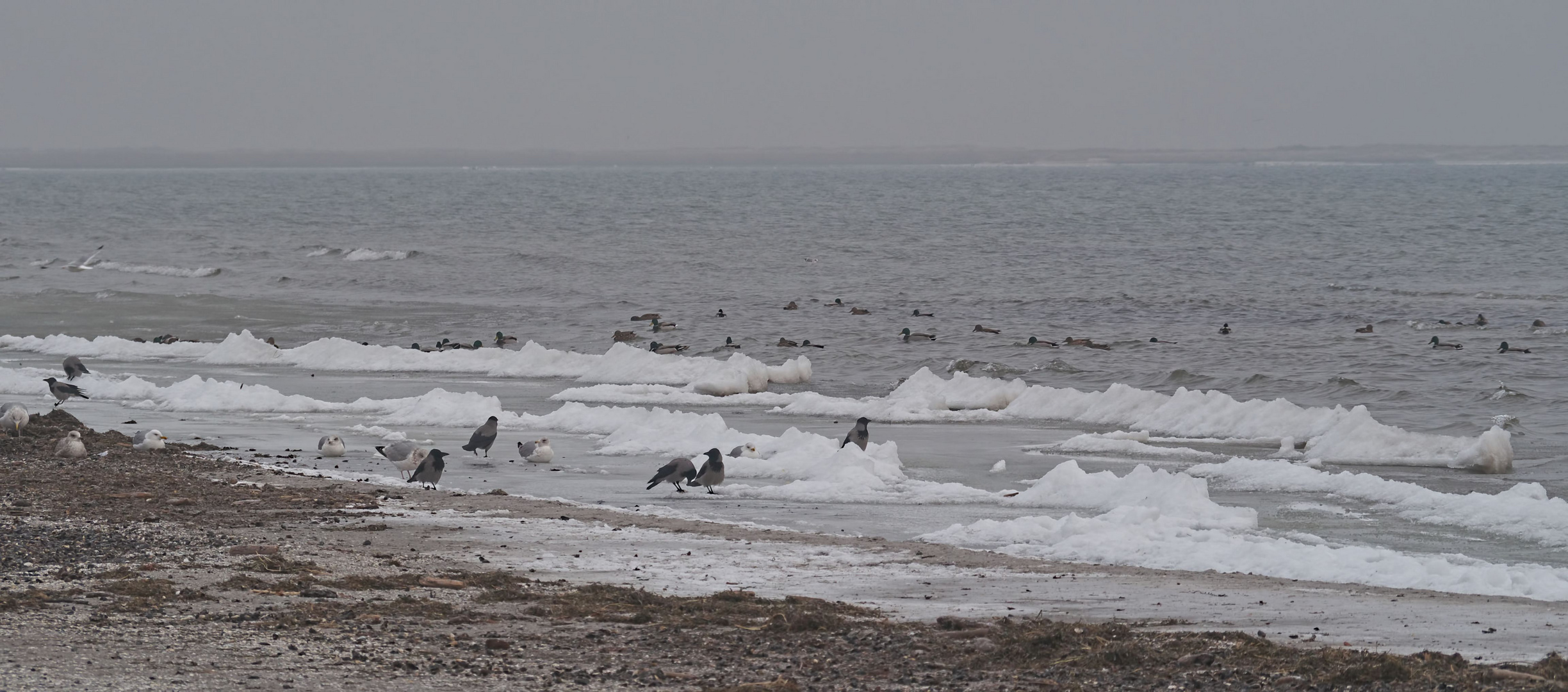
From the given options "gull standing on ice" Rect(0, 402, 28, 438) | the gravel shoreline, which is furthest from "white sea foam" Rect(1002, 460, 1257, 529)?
"gull standing on ice" Rect(0, 402, 28, 438)

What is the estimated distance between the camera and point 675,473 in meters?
14.3

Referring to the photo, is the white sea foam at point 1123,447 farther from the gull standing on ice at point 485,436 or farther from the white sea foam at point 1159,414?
the gull standing on ice at point 485,436

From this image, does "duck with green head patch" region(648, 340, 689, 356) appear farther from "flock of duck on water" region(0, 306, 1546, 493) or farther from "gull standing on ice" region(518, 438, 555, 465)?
"gull standing on ice" region(518, 438, 555, 465)

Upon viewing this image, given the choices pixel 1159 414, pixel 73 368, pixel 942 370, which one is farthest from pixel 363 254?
pixel 1159 414

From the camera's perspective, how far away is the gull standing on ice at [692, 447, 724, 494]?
14.3 m

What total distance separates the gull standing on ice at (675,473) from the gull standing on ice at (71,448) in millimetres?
5979

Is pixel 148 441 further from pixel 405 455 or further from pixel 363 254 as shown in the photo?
pixel 363 254

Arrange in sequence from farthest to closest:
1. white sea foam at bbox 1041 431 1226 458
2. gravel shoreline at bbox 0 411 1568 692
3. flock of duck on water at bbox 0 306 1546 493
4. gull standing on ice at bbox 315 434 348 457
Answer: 1. white sea foam at bbox 1041 431 1226 458
2. gull standing on ice at bbox 315 434 348 457
3. flock of duck on water at bbox 0 306 1546 493
4. gravel shoreline at bbox 0 411 1568 692

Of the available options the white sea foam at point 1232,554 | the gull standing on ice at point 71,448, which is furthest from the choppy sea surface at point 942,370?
the gull standing on ice at point 71,448

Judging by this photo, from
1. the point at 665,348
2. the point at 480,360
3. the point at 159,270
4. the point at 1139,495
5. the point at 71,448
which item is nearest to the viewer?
the point at 1139,495

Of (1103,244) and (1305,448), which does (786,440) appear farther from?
(1103,244)

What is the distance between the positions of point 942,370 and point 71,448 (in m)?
18.8

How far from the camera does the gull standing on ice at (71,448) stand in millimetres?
15102

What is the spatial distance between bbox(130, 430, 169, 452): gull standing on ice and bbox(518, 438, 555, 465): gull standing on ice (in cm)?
391
